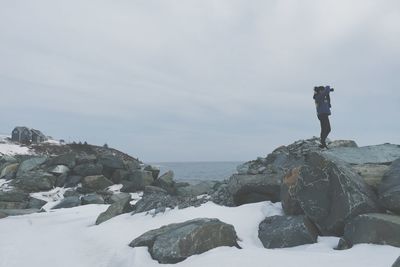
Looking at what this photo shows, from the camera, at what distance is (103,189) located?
79.8 ft

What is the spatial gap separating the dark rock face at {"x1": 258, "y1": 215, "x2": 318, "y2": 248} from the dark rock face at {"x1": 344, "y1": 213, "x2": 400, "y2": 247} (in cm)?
95

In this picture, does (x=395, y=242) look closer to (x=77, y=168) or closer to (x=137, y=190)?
(x=137, y=190)

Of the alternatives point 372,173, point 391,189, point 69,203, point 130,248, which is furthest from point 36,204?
point 391,189

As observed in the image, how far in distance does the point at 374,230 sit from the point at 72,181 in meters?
20.0

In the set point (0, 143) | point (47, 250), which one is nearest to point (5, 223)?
point (47, 250)

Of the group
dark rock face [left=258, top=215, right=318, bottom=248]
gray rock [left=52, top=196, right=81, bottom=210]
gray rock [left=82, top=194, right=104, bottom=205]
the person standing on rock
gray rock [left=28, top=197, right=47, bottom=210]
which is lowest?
gray rock [left=28, top=197, right=47, bottom=210]

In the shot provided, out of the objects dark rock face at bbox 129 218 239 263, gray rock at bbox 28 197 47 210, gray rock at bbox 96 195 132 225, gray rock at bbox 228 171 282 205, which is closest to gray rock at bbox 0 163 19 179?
gray rock at bbox 28 197 47 210

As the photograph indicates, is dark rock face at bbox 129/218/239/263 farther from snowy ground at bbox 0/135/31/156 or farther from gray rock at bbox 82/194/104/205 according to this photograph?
snowy ground at bbox 0/135/31/156

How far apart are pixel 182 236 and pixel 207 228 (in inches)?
24.2

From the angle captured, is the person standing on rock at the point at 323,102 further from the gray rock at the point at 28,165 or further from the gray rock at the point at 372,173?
the gray rock at the point at 28,165

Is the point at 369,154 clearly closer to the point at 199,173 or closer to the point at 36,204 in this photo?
the point at 36,204

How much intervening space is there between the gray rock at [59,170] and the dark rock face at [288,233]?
18381 mm

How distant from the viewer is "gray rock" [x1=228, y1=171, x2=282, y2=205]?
12.7 meters

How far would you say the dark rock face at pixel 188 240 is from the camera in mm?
9059
